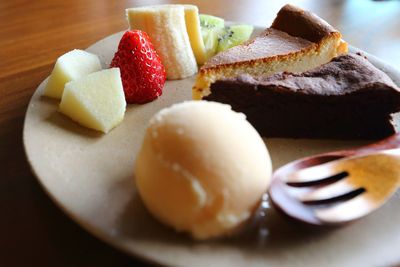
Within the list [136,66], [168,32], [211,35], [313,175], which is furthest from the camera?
[211,35]

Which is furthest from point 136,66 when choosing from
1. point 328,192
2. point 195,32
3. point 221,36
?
point 328,192

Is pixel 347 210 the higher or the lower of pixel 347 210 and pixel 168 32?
the lower

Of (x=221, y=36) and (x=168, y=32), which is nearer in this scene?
(x=168, y=32)

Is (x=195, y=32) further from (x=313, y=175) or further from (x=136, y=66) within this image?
(x=313, y=175)

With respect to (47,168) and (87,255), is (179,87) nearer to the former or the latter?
(47,168)

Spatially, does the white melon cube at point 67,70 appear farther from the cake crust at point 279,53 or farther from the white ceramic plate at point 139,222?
the cake crust at point 279,53

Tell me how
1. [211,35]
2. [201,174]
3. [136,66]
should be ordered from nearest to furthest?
[201,174] < [136,66] < [211,35]
